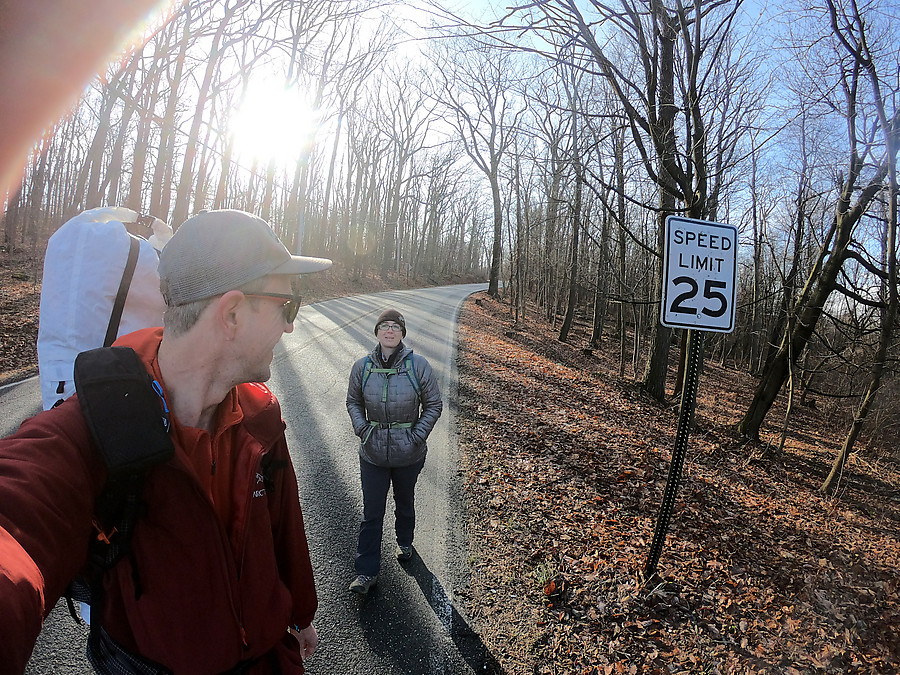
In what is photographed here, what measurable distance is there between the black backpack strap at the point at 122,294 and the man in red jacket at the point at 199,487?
62cm

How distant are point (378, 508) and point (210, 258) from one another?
2747mm

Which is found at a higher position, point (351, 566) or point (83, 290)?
point (83, 290)

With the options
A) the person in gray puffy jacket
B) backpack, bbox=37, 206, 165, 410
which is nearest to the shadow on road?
the person in gray puffy jacket

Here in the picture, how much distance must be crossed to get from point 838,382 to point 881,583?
54.5 feet

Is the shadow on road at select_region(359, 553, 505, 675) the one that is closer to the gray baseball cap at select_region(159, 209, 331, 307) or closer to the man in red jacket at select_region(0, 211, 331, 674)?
the man in red jacket at select_region(0, 211, 331, 674)

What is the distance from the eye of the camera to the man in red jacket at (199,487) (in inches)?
39.2

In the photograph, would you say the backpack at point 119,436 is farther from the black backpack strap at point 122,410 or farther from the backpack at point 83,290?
the backpack at point 83,290

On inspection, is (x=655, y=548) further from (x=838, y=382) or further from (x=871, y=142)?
(x=838, y=382)

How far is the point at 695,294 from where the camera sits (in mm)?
3549

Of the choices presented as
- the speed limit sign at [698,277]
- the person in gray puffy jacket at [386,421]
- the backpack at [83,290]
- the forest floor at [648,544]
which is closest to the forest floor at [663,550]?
the forest floor at [648,544]

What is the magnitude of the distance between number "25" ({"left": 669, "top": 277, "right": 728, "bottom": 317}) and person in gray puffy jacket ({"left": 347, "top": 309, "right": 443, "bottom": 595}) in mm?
2092

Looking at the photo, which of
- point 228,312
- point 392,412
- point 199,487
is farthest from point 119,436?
point 392,412

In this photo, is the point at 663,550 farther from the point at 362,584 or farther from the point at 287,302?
the point at 287,302

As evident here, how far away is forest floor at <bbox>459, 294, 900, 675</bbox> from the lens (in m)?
3.37
